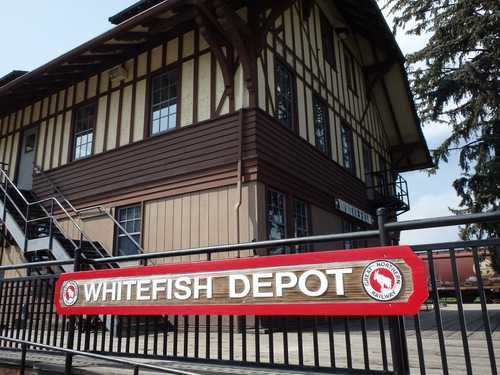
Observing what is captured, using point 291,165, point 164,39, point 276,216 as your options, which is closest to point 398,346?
point 276,216

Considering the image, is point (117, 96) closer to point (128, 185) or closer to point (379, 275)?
point (128, 185)

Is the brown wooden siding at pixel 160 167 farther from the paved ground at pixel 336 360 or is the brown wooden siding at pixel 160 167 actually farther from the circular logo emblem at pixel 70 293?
the circular logo emblem at pixel 70 293

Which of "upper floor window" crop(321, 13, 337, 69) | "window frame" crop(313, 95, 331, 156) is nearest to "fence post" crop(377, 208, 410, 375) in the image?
"window frame" crop(313, 95, 331, 156)

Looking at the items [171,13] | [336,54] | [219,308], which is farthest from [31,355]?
[336,54]

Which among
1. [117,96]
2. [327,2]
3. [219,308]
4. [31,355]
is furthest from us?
[327,2]

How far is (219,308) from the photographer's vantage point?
312cm

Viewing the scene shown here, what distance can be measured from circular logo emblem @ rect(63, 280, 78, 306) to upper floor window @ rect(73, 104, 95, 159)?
8.60m

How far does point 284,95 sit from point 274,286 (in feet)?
27.7

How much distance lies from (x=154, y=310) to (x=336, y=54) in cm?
1327

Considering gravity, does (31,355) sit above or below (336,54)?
below

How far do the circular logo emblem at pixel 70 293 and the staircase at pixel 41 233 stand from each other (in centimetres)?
419

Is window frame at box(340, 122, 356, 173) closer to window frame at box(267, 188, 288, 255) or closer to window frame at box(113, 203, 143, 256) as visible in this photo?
window frame at box(267, 188, 288, 255)

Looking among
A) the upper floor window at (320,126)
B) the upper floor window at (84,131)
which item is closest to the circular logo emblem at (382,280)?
the upper floor window at (320,126)

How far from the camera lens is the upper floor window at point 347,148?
14.1 meters
